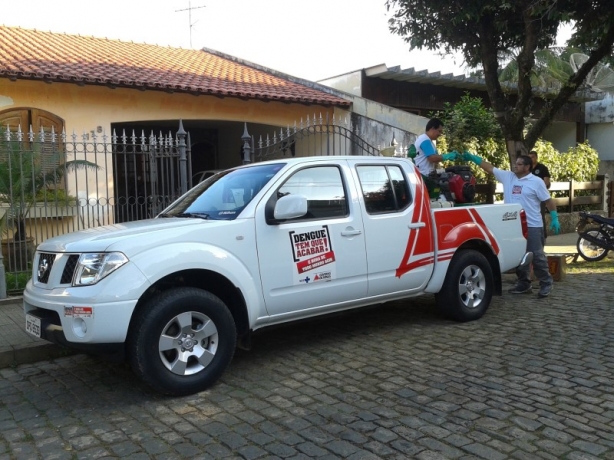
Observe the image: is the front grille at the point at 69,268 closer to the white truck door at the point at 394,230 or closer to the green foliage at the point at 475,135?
the white truck door at the point at 394,230

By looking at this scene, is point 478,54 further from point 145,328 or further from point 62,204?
point 145,328

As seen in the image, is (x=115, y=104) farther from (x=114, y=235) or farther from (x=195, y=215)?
(x=114, y=235)

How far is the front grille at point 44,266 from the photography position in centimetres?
447

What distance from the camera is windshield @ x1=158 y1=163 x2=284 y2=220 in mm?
4934

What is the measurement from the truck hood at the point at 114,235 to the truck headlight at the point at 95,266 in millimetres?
50

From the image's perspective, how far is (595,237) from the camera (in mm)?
10359

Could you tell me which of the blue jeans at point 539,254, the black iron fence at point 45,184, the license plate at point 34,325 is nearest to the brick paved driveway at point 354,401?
the license plate at point 34,325

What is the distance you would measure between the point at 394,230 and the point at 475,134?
26.5 feet

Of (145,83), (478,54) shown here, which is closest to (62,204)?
Result: (145,83)

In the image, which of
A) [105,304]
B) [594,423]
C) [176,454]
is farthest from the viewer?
[105,304]

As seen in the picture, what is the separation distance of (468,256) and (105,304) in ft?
12.6

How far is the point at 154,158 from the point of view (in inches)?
348

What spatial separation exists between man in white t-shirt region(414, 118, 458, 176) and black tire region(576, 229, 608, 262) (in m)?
4.72

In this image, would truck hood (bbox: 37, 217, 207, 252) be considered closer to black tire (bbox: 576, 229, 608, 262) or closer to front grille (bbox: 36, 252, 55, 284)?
front grille (bbox: 36, 252, 55, 284)
